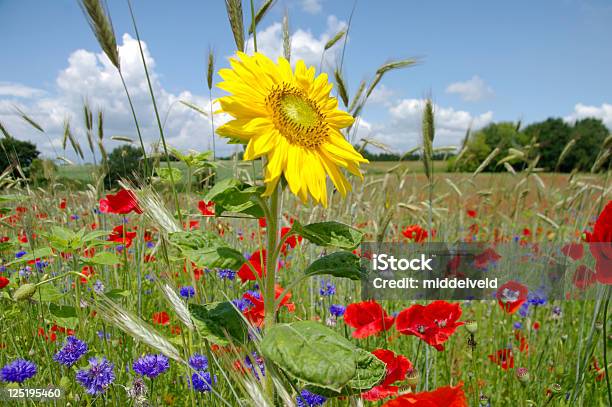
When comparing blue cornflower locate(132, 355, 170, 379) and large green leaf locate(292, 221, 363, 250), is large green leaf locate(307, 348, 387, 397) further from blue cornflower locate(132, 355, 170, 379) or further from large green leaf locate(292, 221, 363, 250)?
blue cornflower locate(132, 355, 170, 379)

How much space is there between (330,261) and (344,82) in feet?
3.41

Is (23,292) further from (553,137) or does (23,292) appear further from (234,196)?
(553,137)

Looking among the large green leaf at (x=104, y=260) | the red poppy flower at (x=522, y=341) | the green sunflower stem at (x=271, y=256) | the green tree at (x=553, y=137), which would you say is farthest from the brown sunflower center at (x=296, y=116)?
the green tree at (x=553, y=137)

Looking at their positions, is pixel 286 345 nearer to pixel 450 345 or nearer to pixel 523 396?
pixel 523 396

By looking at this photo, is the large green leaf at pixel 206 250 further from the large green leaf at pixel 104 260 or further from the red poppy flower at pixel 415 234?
Result: the red poppy flower at pixel 415 234

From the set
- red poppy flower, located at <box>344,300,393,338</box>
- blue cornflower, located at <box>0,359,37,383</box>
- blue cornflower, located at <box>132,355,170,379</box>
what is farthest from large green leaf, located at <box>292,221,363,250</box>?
blue cornflower, located at <box>0,359,37,383</box>

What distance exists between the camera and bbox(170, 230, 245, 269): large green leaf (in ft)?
3.36

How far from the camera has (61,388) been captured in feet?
4.56

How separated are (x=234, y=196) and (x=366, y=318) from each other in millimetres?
842

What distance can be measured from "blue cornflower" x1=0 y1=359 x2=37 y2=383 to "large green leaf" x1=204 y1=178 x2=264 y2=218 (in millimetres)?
984

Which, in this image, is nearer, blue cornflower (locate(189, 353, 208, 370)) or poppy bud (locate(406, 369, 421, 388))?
poppy bud (locate(406, 369, 421, 388))

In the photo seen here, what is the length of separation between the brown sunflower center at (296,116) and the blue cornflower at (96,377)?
1.08m

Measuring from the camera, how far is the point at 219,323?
1.10m

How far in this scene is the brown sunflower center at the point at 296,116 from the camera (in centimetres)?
111
